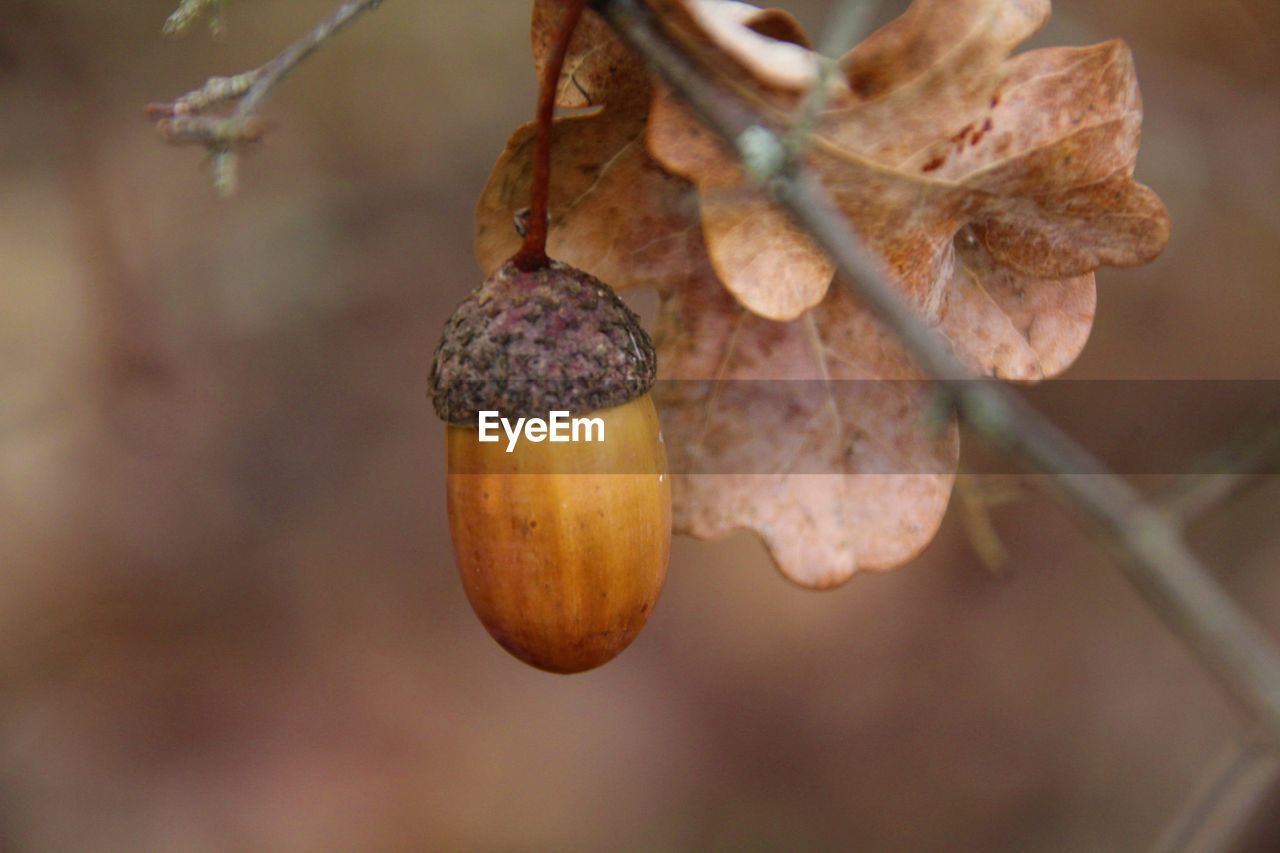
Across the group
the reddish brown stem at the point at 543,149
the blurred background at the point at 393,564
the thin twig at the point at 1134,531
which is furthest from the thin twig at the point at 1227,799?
the blurred background at the point at 393,564

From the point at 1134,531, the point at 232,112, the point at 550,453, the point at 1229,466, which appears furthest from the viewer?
the point at 550,453

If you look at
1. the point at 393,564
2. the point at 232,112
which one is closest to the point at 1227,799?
the point at 232,112

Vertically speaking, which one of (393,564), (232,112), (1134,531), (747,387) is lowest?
(393,564)

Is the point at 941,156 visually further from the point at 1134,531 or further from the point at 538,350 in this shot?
the point at 1134,531

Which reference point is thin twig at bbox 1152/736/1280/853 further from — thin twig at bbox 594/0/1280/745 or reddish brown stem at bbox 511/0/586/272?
reddish brown stem at bbox 511/0/586/272

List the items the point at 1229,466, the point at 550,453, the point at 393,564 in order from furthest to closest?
the point at 393,564
the point at 550,453
the point at 1229,466

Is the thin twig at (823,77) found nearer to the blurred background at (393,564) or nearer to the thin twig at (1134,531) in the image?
the thin twig at (1134,531)

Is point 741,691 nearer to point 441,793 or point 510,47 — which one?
point 441,793
